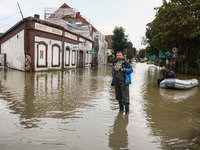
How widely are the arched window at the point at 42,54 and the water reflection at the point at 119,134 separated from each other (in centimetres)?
1857

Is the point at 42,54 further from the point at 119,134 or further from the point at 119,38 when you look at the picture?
the point at 119,38

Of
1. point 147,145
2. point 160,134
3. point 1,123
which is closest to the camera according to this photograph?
point 147,145

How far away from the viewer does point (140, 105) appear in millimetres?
6949

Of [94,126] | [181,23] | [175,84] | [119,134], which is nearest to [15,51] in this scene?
[181,23]

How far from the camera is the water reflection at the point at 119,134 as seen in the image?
362 cm

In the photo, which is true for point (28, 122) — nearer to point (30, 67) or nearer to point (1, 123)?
point (1, 123)

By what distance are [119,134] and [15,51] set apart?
22.0 m

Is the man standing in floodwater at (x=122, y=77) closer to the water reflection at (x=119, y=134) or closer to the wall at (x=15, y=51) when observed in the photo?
the water reflection at (x=119, y=134)

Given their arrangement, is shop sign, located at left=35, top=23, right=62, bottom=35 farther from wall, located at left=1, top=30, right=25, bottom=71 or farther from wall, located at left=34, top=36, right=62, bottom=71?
wall, located at left=1, top=30, right=25, bottom=71

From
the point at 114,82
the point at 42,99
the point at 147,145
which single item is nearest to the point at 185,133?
the point at 147,145

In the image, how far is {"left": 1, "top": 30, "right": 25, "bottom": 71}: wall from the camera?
21625mm

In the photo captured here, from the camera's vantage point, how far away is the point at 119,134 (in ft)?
13.6

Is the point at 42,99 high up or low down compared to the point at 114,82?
down

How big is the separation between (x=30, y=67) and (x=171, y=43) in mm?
16423
